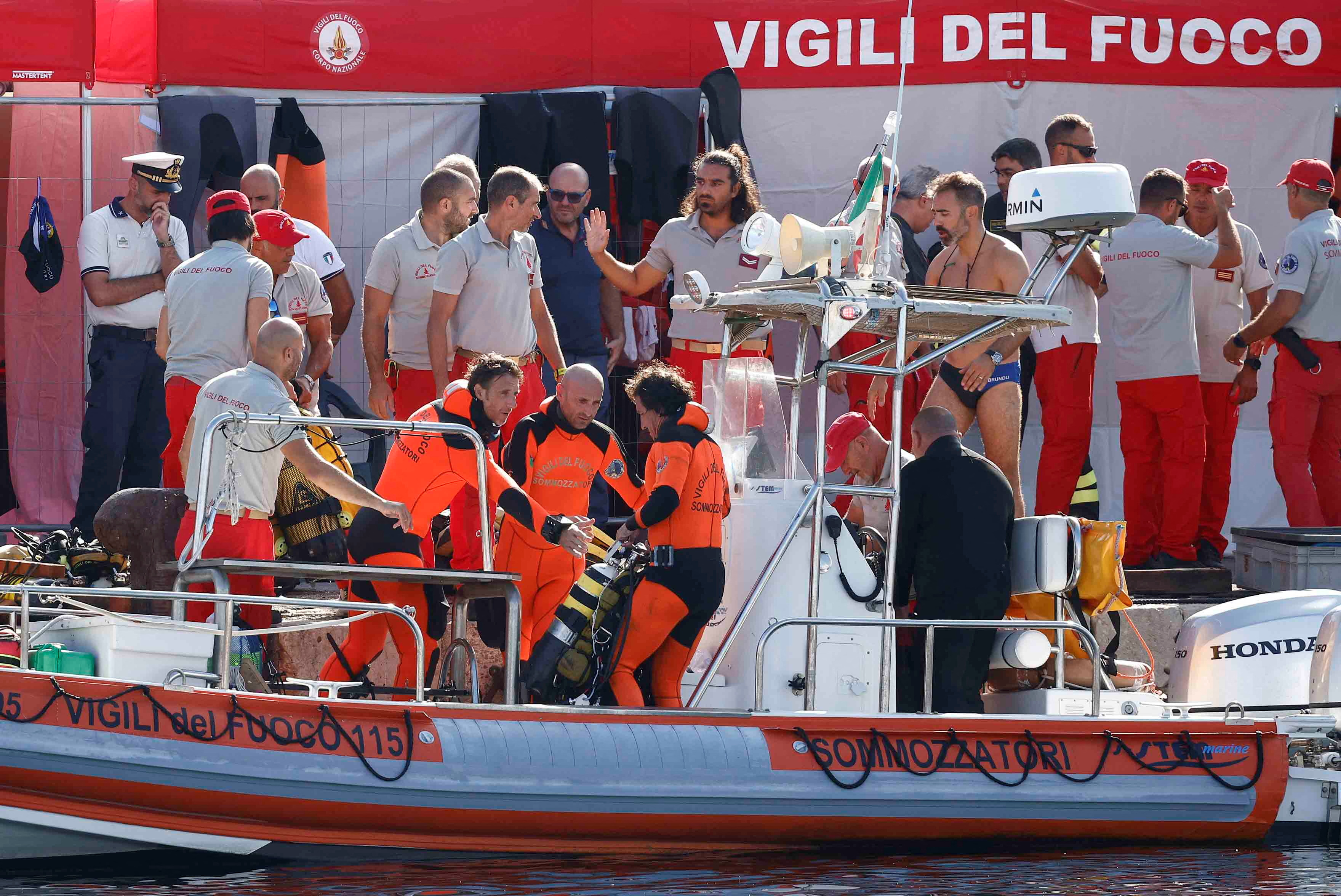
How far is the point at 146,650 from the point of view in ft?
22.1

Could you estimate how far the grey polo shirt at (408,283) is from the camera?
950 centimetres

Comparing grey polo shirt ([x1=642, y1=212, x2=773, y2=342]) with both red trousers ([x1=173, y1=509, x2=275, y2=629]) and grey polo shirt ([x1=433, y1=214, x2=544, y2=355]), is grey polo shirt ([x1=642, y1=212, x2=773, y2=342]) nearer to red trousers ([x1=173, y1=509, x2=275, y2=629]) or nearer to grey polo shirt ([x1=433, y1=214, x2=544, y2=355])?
grey polo shirt ([x1=433, y1=214, x2=544, y2=355])

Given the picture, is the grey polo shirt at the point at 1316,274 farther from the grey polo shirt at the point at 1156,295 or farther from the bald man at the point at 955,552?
the bald man at the point at 955,552

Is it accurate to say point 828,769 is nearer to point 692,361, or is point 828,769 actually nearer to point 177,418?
point 692,361

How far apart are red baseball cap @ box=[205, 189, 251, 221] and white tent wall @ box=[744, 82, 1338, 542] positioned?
320cm

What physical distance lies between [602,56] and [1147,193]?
3126 millimetres

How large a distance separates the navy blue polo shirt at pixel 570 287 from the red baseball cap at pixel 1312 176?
3777mm

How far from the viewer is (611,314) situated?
33.9 feet

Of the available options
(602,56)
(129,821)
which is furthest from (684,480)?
(602,56)

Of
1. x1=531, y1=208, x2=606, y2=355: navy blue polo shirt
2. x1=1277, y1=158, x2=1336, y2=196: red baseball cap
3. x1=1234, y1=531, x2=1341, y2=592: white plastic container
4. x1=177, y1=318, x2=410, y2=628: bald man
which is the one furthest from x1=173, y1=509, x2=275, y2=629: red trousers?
x1=1277, y1=158, x2=1336, y2=196: red baseball cap

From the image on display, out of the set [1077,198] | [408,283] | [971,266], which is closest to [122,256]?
[408,283]

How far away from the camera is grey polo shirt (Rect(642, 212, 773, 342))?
9.38 metres

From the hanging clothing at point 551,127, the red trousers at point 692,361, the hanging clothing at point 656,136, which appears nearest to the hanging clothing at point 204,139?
the hanging clothing at point 551,127

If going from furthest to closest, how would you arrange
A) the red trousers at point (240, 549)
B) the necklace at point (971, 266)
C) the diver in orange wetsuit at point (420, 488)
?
the necklace at point (971, 266) → the diver in orange wetsuit at point (420, 488) → the red trousers at point (240, 549)
